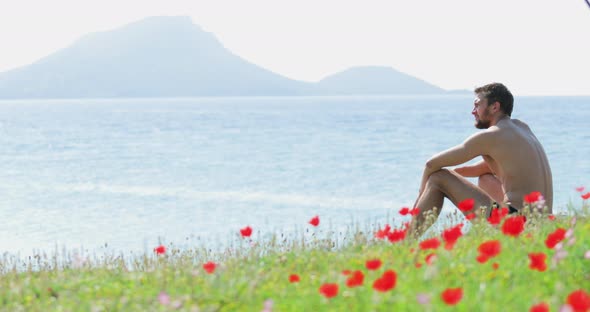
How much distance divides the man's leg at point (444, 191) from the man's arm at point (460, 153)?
2.7 inches

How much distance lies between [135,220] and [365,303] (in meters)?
15.8

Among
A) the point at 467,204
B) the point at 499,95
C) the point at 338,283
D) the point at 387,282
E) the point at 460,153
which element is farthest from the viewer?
the point at 499,95

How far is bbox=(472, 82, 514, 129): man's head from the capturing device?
6.27 metres

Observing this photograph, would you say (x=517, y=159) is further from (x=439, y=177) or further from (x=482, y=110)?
(x=439, y=177)

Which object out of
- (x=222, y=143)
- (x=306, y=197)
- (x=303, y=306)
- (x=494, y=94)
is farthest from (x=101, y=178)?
(x=303, y=306)

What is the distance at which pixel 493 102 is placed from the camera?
6.29 m

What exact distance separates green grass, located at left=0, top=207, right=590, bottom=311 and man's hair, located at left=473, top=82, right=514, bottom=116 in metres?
1.48

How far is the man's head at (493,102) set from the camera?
6270mm

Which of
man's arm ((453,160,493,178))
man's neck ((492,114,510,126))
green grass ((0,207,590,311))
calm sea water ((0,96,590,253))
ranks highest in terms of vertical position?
man's neck ((492,114,510,126))

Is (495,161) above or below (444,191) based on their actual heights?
above

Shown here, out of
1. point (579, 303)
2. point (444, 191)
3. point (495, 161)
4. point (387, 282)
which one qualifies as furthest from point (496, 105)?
point (579, 303)

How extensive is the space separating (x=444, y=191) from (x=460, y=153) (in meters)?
0.36

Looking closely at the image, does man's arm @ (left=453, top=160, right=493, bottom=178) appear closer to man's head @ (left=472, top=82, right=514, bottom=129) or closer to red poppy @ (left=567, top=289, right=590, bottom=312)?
man's head @ (left=472, top=82, right=514, bottom=129)

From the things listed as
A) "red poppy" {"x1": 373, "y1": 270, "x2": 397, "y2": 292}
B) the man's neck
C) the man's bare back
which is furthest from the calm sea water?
"red poppy" {"x1": 373, "y1": 270, "x2": 397, "y2": 292}
